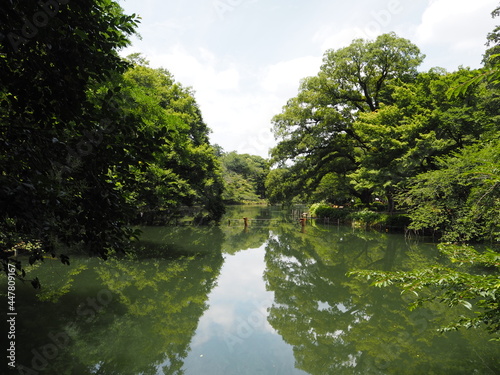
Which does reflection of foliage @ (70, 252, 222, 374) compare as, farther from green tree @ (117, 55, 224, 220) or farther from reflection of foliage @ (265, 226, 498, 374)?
green tree @ (117, 55, 224, 220)

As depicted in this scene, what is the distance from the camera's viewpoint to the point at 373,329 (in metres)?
5.87

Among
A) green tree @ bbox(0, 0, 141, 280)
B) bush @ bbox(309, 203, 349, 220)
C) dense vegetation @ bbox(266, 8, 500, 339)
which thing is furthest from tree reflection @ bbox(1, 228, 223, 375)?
bush @ bbox(309, 203, 349, 220)

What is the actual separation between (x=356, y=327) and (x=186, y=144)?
1300 cm

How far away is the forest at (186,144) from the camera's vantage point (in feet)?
7.80

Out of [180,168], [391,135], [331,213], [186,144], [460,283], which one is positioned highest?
[391,135]

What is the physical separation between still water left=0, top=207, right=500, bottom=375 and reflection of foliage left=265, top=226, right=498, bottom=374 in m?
0.02

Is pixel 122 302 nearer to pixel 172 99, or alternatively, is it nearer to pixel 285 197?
pixel 172 99

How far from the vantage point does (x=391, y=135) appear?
18.7 meters

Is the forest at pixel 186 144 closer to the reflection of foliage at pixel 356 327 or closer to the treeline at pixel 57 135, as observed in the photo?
the treeline at pixel 57 135

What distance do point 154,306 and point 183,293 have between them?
1168 millimetres

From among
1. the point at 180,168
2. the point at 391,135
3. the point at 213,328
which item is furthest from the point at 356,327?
the point at 180,168

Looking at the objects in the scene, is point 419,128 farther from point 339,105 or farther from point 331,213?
point 331,213

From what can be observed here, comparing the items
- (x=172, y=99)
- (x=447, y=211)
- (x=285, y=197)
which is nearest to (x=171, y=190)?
(x=172, y=99)

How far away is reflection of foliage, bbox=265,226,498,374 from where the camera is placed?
4602 mm
